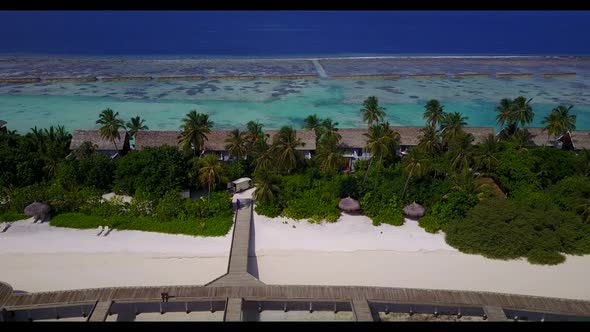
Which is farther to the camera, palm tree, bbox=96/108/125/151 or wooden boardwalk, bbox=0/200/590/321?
palm tree, bbox=96/108/125/151

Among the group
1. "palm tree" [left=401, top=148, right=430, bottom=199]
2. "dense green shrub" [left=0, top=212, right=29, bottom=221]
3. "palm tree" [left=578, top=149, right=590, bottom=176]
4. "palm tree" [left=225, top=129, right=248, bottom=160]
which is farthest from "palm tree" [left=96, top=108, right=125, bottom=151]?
"palm tree" [left=578, top=149, right=590, bottom=176]

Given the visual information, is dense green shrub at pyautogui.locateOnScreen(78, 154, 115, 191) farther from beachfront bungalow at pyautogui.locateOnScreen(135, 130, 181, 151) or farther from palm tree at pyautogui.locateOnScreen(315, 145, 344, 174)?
palm tree at pyautogui.locateOnScreen(315, 145, 344, 174)

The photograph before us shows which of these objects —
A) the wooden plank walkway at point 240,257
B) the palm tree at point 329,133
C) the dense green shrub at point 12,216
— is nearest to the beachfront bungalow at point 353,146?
the palm tree at point 329,133

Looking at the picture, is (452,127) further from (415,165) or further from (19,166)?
(19,166)
